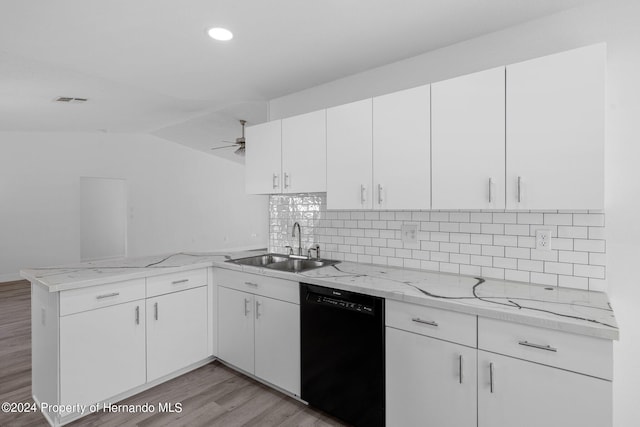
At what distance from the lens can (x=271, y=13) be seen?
1.95m

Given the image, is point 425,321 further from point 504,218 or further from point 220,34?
point 220,34

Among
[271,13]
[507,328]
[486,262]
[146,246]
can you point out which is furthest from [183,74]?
[146,246]

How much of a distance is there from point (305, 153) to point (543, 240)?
1.67 meters

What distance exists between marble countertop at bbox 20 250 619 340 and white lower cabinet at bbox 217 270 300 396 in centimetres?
12

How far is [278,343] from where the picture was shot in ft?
8.29

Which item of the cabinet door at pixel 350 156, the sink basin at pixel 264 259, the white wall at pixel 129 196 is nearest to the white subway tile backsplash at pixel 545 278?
the cabinet door at pixel 350 156

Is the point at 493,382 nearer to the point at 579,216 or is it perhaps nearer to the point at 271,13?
the point at 579,216

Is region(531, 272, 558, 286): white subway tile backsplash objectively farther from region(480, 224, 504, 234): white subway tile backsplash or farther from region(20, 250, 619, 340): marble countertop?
region(480, 224, 504, 234): white subway tile backsplash

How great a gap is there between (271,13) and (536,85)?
4.77 ft

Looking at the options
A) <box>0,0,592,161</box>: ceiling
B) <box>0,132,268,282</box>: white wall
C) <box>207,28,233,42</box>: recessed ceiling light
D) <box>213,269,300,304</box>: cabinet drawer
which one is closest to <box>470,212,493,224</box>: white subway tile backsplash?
<box>0,0,592,161</box>: ceiling

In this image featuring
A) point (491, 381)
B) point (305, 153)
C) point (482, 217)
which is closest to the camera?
point (491, 381)

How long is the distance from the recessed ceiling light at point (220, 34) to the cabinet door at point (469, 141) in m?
1.30

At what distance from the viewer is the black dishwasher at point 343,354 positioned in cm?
199

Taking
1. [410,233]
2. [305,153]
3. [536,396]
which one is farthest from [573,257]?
[305,153]
